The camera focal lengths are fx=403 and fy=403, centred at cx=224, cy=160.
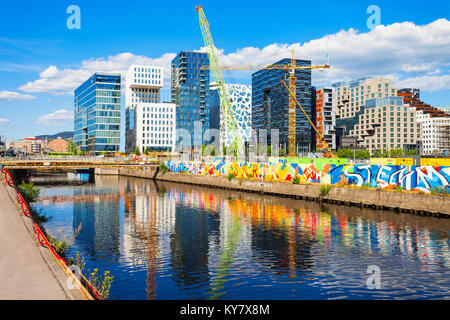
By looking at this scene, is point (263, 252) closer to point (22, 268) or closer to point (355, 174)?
point (22, 268)

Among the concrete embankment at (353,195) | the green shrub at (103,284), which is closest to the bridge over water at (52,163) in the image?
the concrete embankment at (353,195)

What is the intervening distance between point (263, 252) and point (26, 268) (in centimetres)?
2129

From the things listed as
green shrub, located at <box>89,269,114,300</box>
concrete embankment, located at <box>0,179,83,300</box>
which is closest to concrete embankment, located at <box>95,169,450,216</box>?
green shrub, located at <box>89,269,114,300</box>

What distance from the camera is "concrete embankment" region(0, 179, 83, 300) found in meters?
17.9

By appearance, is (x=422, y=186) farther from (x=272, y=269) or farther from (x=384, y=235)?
(x=272, y=269)

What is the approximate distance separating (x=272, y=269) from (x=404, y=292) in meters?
9.55

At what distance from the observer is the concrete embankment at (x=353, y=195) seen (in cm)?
5742

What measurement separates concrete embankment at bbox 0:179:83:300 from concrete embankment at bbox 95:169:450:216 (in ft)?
169

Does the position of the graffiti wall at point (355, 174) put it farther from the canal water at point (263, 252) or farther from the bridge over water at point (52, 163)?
the bridge over water at point (52, 163)

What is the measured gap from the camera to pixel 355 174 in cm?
7450

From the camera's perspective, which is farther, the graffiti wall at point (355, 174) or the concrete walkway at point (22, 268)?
the graffiti wall at point (355, 174)

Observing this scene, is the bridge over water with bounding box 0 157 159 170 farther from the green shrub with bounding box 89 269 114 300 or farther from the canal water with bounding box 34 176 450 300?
the green shrub with bounding box 89 269 114 300

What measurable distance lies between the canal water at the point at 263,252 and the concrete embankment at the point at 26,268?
5.35 m

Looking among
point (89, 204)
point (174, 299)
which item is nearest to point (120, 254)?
point (174, 299)
